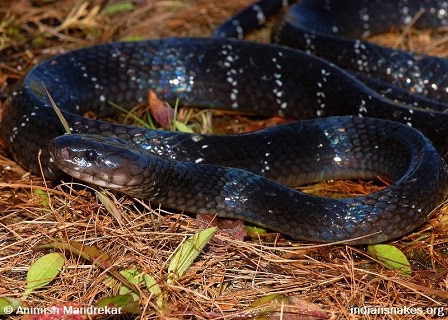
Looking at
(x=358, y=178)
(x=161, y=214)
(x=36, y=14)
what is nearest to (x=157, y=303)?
(x=161, y=214)

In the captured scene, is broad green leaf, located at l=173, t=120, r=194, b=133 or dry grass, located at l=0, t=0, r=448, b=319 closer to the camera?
dry grass, located at l=0, t=0, r=448, b=319

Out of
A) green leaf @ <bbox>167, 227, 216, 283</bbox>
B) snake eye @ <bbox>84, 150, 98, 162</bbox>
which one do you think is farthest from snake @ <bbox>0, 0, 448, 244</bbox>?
green leaf @ <bbox>167, 227, 216, 283</bbox>

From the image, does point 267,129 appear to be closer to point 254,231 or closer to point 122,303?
point 254,231

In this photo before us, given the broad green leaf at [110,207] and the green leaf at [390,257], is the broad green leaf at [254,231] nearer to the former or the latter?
the green leaf at [390,257]

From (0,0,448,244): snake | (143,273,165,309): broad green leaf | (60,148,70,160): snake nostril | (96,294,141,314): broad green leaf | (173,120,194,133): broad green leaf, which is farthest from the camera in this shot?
(173,120,194,133): broad green leaf

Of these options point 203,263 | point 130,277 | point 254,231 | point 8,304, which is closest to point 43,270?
point 8,304

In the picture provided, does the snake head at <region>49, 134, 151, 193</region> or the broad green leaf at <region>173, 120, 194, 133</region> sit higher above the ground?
the snake head at <region>49, 134, 151, 193</region>

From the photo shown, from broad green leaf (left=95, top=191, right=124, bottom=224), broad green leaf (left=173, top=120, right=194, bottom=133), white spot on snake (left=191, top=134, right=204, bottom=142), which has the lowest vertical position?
broad green leaf (left=173, top=120, right=194, bottom=133)

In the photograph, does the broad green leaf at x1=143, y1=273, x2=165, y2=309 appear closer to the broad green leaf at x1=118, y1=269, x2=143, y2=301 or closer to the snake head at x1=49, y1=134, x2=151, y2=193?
the broad green leaf at x1=118, y1=269, x2=143, y2=301
